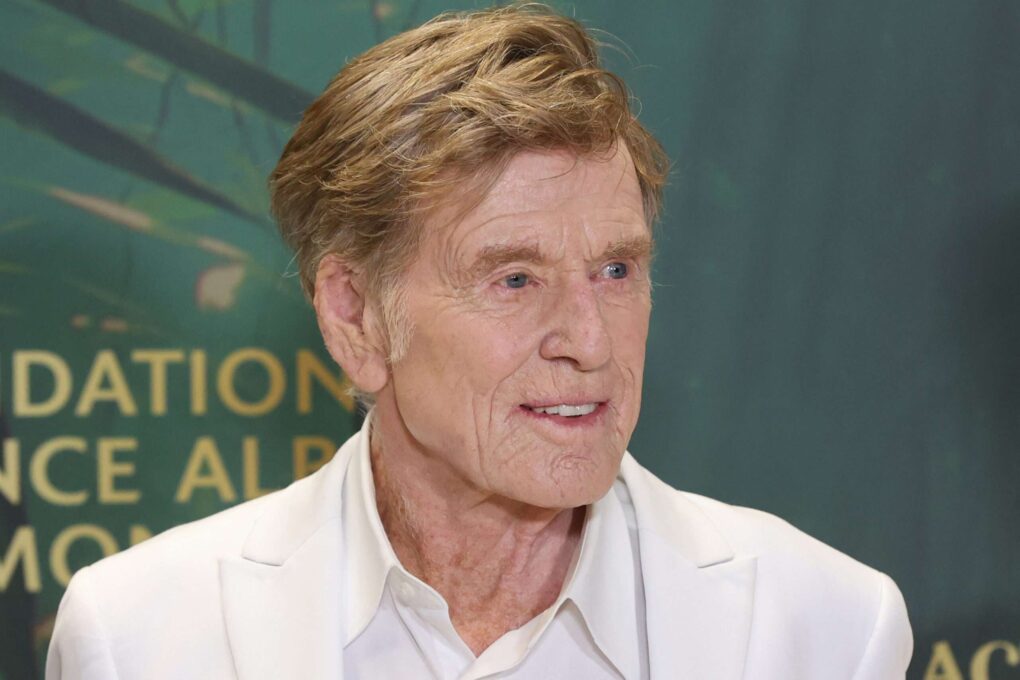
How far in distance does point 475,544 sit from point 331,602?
0.23 meters

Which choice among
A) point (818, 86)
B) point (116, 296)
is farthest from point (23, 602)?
point (818, 86)

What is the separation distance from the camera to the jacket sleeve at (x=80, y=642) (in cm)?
186

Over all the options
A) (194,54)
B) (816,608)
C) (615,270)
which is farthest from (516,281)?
(194,54)

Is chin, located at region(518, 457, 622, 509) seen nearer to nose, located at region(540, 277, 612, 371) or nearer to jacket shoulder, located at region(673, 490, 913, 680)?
nose, located at region(540, 277, 612, 371)

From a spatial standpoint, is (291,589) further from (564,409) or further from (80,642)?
(564,409)

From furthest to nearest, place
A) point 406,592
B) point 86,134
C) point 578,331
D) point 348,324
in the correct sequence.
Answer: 1. point 86,134
2. point 348,324
3. point 406,592
4. point 578,331

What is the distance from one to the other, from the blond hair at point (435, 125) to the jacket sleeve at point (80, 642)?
22.4 inches

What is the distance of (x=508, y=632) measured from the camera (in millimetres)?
1881

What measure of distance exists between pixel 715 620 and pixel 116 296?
1.28 meters

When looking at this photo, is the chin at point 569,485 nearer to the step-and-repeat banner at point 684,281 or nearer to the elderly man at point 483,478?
the elderly man at point 483,478

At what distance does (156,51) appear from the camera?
243 centimetres

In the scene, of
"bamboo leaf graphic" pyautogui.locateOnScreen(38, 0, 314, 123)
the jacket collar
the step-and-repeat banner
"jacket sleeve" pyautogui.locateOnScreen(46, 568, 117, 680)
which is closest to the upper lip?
the jacket collar

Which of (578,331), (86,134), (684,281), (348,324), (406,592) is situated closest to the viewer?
(578,331)

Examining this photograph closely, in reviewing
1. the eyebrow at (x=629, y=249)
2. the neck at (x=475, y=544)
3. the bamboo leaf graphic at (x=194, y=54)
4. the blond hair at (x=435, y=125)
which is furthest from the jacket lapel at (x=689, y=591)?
the bamboo leaf graphic at (x=194, y=54)
